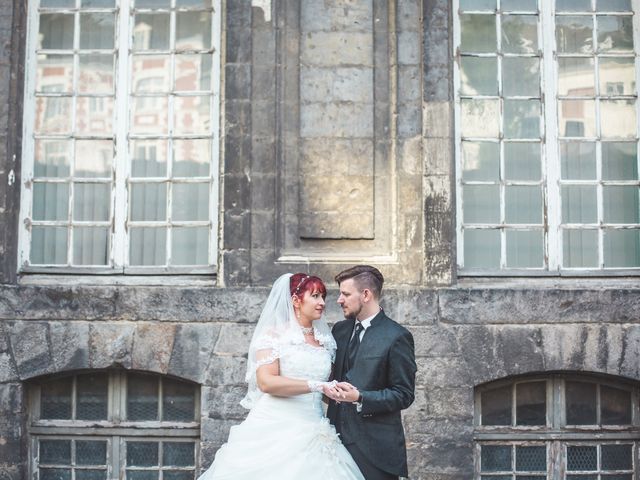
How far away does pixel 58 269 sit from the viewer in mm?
7828

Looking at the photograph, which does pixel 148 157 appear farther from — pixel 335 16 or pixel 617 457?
pixel 617 457

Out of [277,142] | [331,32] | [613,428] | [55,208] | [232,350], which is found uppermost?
[331,32]

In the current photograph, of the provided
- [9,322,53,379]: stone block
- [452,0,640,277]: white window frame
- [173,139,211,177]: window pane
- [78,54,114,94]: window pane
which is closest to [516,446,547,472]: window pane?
[452,0,640,277]: white window frame

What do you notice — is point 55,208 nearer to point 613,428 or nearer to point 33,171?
point 33,171

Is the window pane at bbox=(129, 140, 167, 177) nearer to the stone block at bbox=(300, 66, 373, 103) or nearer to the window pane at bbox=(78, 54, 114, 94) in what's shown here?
the window pane at bbox=(78, 54, 114, 94)

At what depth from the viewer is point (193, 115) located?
7.98 meters

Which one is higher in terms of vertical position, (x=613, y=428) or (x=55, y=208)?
(x=55, y=208)

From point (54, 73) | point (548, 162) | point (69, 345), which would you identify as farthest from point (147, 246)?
point (548, 162)

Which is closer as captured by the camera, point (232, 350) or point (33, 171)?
point (232, 350)

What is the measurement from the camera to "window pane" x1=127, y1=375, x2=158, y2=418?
7.68 m

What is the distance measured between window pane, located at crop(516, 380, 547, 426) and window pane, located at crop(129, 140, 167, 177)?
3.41 metres

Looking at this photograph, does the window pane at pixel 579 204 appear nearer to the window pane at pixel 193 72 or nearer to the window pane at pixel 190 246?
the window pane at pixel 190 246

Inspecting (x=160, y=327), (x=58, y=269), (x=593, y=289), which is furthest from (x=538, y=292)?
(x=58, y=269)

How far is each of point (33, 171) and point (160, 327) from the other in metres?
1.75
